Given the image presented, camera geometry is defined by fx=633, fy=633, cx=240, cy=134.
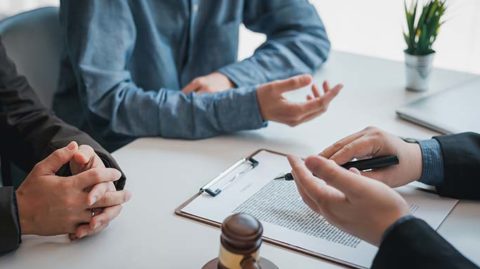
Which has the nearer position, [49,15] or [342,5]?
[49,15]

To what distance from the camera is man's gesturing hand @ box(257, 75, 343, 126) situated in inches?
44.4

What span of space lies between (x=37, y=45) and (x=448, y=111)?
0.86m

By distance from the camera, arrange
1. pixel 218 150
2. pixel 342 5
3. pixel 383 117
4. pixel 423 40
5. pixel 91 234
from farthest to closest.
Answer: pixel 342 5 → pixel 423 40 → pixel 383 117 → pixel 218 150 → pixel 91 234

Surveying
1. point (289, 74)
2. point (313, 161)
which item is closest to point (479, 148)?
point (313, 161)

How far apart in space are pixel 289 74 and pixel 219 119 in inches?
12.2

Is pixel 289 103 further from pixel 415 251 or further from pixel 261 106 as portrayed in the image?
pixel 415 251

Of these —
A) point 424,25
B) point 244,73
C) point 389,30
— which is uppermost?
point 424,25

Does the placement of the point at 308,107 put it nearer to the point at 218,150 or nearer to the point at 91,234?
the point at 218,150

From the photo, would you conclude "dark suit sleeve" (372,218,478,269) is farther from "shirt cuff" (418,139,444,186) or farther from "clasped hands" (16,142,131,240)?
"clasped hands" (16,142,131,240)

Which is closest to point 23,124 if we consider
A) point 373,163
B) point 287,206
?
point 287,206

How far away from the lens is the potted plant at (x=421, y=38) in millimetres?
1294

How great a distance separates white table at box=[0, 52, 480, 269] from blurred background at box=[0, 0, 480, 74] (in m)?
0.36

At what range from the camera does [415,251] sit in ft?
2.23

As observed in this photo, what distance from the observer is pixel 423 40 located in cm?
132
